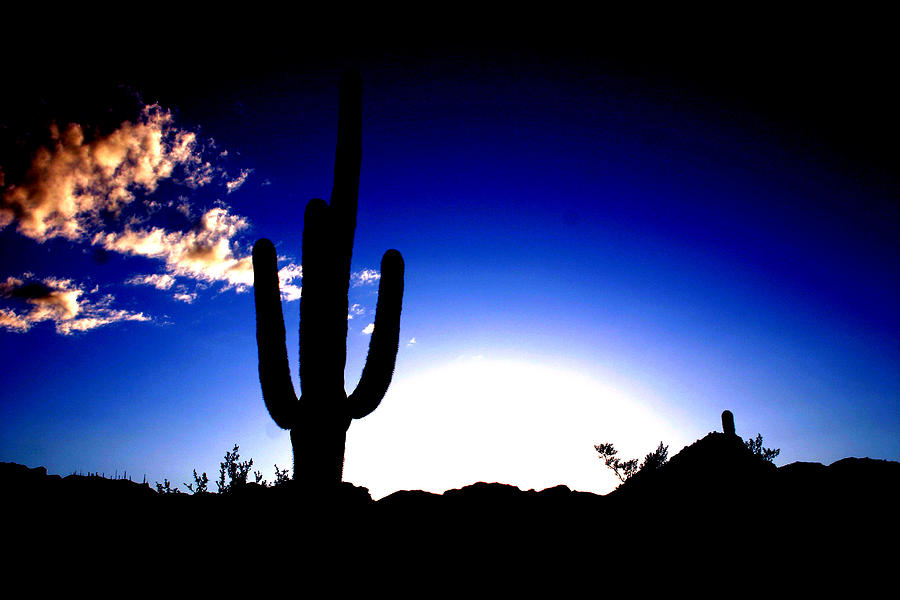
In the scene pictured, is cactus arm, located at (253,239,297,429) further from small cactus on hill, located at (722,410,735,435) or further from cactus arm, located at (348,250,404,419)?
small cactus on hill, located at (722,410,735,435)

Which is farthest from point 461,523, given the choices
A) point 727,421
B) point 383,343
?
point 727,421

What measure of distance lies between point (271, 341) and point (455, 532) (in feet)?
11.4

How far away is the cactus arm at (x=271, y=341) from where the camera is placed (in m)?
5.73

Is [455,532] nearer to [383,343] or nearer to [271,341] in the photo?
[383,343]

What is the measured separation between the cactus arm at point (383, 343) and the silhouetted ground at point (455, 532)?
1190 mm

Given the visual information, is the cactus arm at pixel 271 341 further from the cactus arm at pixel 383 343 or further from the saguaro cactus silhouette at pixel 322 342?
the cactus arm at pixel 383 343

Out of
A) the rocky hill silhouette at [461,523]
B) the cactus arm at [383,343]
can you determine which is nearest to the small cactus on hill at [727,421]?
the rocky hill silhouette at [461,523]

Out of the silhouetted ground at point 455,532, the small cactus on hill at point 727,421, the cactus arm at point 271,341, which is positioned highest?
the cactus arm at point 271,341

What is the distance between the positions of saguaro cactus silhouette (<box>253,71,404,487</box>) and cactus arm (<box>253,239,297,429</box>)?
0.5 inches

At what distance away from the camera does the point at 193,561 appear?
4.29 metres

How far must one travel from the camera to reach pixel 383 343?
6.39 m

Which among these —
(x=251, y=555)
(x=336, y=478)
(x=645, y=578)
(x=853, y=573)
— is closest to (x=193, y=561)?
(x=251, y=555)

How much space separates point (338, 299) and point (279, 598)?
11.8 ft

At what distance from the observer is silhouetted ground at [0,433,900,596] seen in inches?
170
